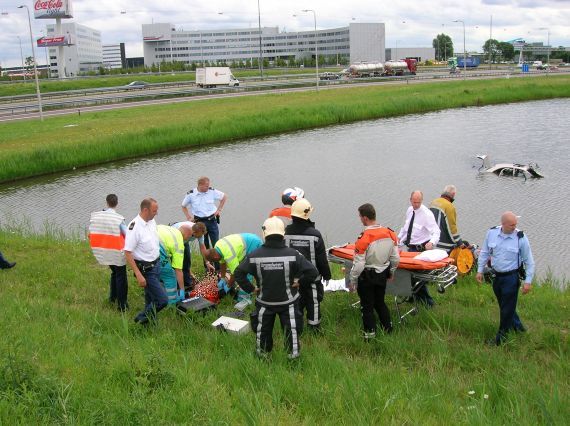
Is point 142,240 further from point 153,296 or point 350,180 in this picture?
point 350,180

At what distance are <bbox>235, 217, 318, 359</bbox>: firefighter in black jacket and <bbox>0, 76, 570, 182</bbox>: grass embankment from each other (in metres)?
24.3

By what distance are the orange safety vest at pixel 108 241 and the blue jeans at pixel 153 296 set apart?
0.92 m

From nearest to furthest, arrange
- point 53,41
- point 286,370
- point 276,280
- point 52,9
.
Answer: point 286,370
point 276,280
point 53,41
point 52,9

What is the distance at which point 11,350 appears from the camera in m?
7.13

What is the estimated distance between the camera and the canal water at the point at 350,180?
18266mm

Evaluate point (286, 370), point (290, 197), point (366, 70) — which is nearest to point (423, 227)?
point (290, 197)

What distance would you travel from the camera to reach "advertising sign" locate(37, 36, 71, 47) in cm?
11056

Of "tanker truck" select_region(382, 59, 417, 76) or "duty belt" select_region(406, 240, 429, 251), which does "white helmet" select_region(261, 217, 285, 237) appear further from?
"tanker truck" select_region(382, 59, 417, 76)

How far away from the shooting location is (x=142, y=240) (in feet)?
28.5

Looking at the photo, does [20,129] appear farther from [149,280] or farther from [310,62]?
[310,62]

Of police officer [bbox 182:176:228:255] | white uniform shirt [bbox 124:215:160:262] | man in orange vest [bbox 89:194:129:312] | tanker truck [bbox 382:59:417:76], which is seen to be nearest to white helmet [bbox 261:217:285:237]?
white uniform shirt [bbox 124:215:160:262]

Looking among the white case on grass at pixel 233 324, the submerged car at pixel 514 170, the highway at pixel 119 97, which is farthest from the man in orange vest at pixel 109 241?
the highway at pixel 119 97

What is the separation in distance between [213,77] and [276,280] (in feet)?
231

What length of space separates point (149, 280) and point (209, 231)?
4974 mm
